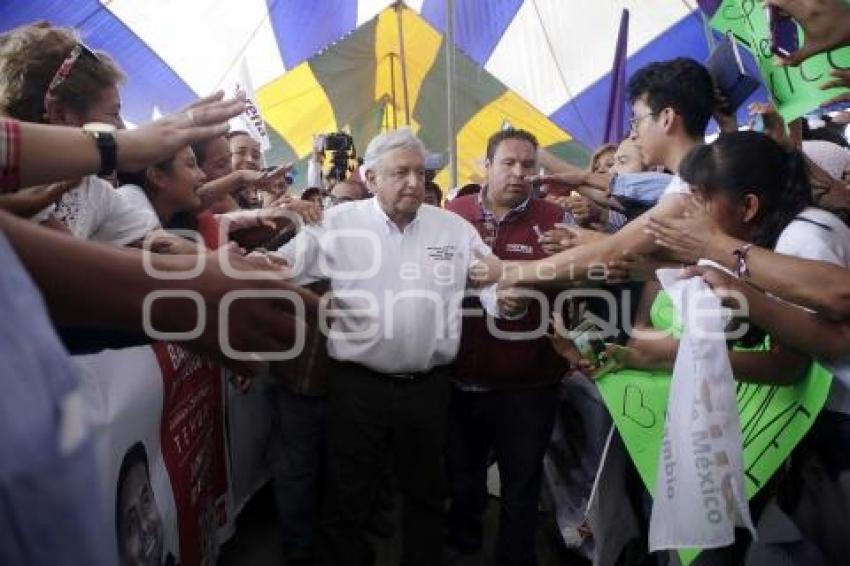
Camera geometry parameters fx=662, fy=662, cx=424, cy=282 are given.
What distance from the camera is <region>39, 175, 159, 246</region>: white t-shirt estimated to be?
1777 mm

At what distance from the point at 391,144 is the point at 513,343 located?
1028 mm

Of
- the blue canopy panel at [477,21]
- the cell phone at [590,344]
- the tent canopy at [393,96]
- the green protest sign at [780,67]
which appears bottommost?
the cell phone at [590,344]

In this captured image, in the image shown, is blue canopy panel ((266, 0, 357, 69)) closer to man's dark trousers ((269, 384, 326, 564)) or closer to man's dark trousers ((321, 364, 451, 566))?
man's dark trousers ((269, 384, 326, 564))

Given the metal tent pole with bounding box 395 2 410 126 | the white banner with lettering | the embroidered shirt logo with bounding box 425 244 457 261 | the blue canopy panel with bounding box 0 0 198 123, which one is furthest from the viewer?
the metal tent pole with bounding box 395 2 410 126

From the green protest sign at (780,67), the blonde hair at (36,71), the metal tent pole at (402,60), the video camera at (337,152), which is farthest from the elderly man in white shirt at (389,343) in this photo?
the metal tent pole at (402,60)

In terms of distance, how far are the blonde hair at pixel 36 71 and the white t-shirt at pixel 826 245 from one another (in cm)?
193

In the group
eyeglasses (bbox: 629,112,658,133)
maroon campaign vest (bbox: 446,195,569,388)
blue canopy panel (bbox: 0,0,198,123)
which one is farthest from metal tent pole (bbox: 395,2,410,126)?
eyeglasses (bbox: 629,112,658,133)

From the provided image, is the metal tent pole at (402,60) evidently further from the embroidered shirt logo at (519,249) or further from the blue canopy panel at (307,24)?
the embroidered shirt logo at (519,249)

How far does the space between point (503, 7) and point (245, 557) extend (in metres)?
9.56

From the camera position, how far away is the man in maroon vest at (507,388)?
282 centimetres

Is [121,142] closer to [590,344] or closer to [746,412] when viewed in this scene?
[590,344]

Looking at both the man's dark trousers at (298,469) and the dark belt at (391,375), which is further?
the man's dark trousers at (298,469)

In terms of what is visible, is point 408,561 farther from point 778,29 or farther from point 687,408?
point 778,29

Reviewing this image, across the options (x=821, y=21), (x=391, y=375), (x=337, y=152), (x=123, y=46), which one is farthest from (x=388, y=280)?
(x=123, y=46)
